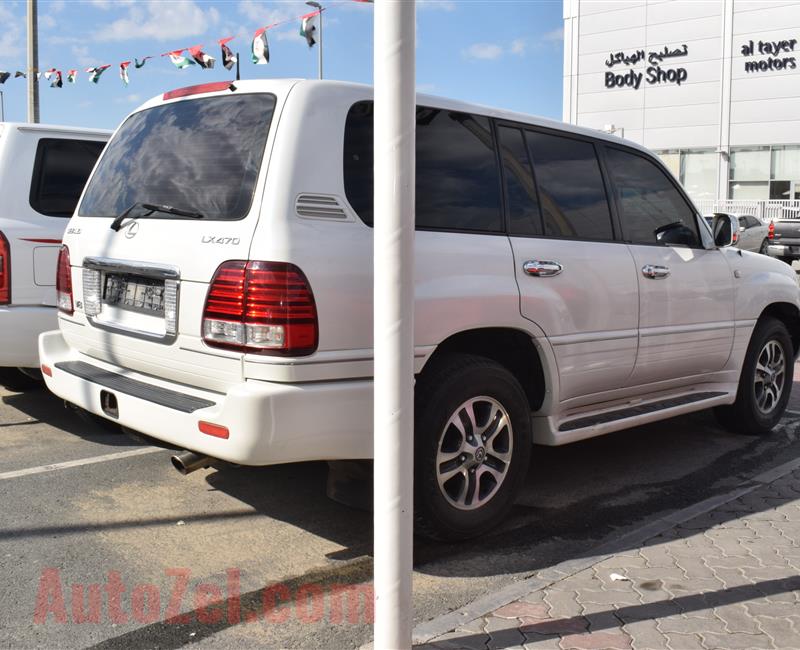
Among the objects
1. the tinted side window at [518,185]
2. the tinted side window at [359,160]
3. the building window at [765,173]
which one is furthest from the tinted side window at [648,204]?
the building window at [765,173]

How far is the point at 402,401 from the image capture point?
9.53 feet

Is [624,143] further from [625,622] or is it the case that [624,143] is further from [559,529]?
[625,622]

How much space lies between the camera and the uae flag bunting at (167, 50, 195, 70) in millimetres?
13883

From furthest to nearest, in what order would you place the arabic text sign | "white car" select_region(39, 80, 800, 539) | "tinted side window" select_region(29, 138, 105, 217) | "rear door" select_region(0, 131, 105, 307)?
the arabic text sign
"tinted side window" select_region(29, 138, 105, 217)
"rear door" select_region(0, 131, 105, 307)
"white car" select_region(39, 80, 800, 539)

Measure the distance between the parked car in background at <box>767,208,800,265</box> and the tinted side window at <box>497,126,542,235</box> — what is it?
2119 cm

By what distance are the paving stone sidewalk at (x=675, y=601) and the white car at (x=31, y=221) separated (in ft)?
12.2

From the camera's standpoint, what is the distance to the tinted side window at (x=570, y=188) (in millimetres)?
4680

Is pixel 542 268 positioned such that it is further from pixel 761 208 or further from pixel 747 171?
pixel 747 171

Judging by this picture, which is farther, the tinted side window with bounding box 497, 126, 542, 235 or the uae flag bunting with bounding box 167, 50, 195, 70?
the uae flag bunting with bounding box 167, 50, 195, 70

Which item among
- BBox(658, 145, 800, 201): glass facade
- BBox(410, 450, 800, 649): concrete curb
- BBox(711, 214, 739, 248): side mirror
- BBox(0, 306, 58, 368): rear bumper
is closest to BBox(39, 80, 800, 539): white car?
BBox(711, 214, 739, 248): side mirror

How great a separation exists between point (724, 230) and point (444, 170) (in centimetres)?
239

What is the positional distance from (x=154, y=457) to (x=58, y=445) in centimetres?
70

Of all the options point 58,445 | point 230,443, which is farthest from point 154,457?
point 230,443

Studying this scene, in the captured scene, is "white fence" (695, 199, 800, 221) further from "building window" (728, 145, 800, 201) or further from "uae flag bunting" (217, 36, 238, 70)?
"uae flag bunting" (217, 36, 238, 70)
